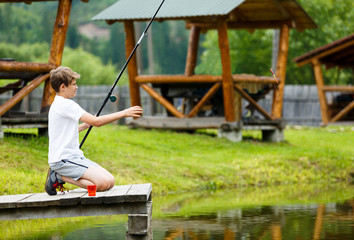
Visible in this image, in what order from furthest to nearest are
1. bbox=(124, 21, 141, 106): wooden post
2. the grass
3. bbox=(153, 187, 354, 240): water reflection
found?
bbox=(124, 21, 141, 106): wooden post, the grass, bbox=(153, 187, 354, 240): water reflection

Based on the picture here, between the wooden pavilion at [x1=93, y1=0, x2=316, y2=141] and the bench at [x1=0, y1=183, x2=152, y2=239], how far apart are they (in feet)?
33.0

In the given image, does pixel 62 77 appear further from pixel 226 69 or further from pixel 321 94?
pixel 321 94

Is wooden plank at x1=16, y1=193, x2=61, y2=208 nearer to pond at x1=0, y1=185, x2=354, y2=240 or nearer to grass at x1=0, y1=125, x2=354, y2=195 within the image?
pond at x1=0, y1=185, x2=354, y2=240

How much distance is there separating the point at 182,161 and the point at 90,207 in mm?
7614

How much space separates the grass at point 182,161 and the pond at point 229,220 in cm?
84

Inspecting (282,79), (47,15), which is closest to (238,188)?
(282,79)

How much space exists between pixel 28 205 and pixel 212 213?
154 inches

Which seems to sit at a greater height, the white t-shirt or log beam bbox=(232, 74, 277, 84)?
log beam bbox=(232, 74, 277, 84)

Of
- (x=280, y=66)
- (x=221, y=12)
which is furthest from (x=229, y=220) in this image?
(x=280, y=66)

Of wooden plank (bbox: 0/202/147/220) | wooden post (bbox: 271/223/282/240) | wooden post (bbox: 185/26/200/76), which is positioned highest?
wooden post (bbox: 185/26/200/76)

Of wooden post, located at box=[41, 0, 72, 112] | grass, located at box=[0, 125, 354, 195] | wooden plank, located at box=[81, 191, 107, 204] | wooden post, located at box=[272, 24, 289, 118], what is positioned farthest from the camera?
wooden post, located at box=[272, 24, 289, 118]

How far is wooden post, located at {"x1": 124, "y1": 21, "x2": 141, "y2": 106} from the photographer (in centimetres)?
1853

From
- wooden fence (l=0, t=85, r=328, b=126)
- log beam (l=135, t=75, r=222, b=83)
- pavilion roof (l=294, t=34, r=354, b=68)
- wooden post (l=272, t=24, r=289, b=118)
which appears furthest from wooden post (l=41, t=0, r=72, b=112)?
wooden fence (l=0, t=85, r=328, b=126)

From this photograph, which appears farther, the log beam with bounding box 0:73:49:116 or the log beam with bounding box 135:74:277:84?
the log beam with bounding box 135:74:277:84
